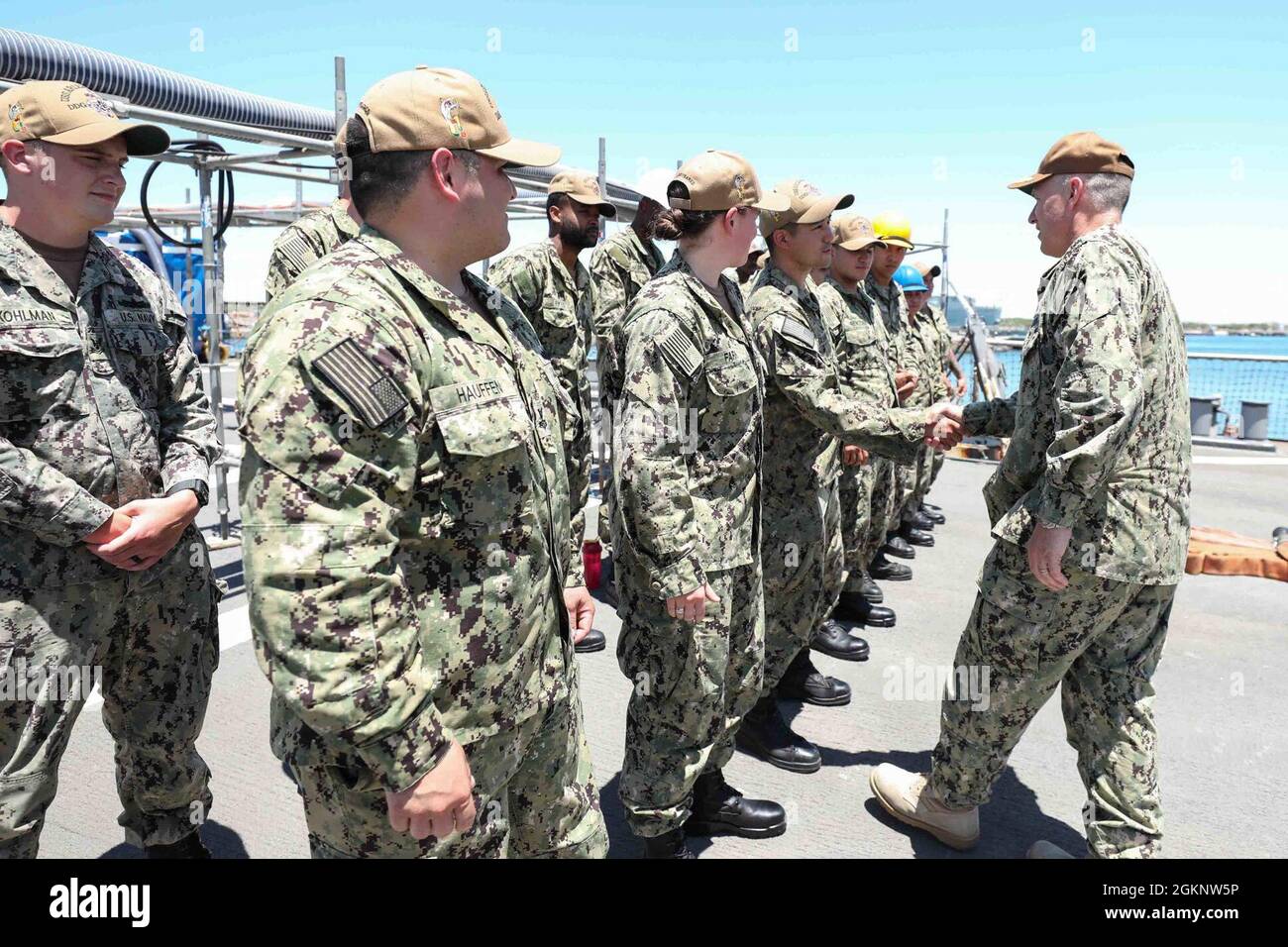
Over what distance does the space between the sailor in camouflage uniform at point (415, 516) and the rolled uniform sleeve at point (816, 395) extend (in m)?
1.63

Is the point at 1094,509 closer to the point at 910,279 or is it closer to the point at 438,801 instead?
the point at 438,801

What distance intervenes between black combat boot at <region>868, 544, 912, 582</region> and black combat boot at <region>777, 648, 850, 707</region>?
216 centimetres

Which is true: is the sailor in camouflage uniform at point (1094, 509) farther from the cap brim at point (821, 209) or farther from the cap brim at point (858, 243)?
the cap brim at point (858, 243)

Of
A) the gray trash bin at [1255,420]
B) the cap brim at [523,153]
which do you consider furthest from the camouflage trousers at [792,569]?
the gray trash bin at [1255,420]

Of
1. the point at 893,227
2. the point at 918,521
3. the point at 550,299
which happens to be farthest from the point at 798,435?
the point at 918,521

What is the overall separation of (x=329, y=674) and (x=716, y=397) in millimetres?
1602

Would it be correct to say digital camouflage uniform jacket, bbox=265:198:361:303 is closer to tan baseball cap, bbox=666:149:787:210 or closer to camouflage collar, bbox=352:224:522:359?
tan baseball cap, bbox=666:149:787:210

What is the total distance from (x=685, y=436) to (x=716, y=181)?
2.66 feet

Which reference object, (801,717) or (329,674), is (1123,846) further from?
(329,674)

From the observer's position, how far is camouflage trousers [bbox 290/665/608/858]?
1.60 metres

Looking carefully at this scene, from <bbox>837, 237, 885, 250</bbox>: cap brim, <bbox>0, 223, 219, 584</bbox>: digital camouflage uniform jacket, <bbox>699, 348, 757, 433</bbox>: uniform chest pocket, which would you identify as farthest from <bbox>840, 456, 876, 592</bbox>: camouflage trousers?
<bbox>0, 223, 219, 584</bbox>: digital camouflage uniform jacket

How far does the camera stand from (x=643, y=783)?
2.74 m

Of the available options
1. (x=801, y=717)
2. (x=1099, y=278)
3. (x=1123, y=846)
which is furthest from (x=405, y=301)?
(x=801, y=717)

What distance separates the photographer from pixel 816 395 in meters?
3.36
